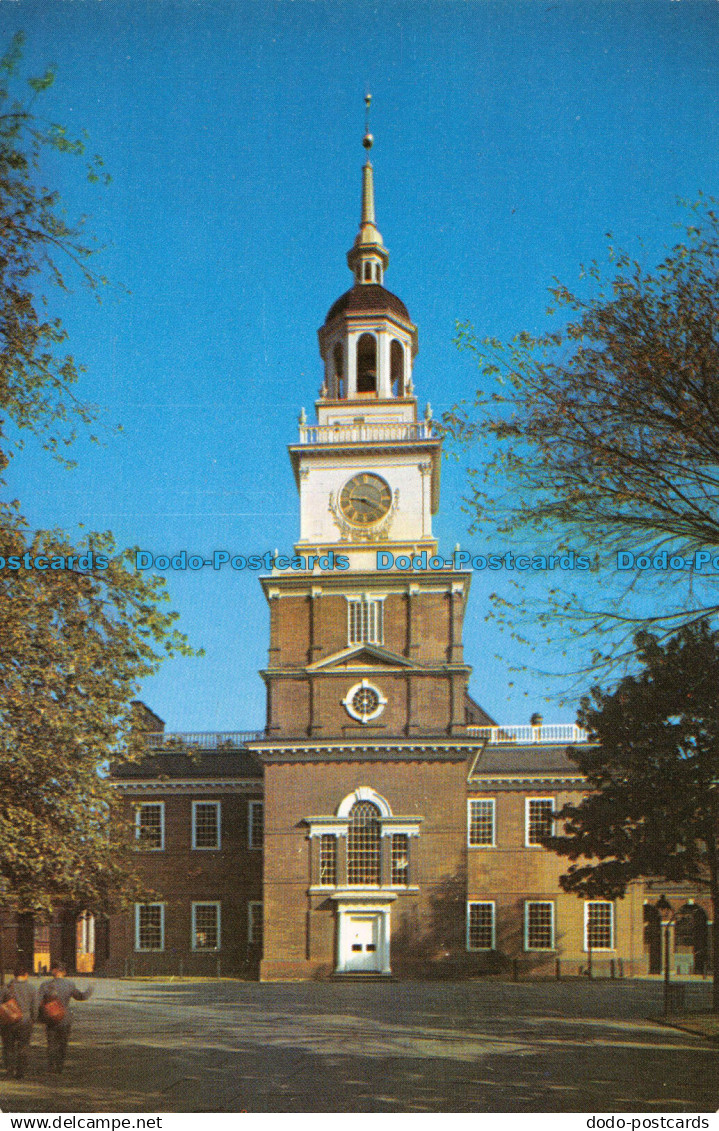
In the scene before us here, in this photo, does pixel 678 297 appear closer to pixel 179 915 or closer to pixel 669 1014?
pixel 669 1014

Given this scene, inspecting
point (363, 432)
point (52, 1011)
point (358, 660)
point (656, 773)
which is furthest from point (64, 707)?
point (363, 432)

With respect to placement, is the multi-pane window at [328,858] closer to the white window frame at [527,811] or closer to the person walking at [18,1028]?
the white window frame at [527,811]

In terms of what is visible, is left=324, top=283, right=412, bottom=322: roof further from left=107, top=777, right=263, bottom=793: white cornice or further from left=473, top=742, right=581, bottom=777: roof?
left=107, top=777, right=263, bottom=793: white cornice

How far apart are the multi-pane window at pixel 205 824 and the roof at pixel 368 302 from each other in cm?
1864

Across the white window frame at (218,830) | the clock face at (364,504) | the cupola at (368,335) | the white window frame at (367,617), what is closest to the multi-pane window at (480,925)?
the white window frame at (218,830)

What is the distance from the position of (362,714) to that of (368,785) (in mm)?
2320

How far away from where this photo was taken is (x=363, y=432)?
42.7 meters

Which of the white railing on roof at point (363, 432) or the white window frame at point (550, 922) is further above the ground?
the white railing on roof at point (363, 432)

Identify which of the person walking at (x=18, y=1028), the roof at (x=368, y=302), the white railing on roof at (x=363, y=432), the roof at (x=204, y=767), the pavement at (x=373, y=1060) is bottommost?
the pavement at (x=373, y=1060)

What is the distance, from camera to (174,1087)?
50.6 ft

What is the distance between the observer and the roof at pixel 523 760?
43188 millimetres

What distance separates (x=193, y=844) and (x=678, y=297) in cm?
3452

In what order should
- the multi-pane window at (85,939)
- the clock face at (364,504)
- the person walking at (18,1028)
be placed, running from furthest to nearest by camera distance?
the clock face at (364,504), the multi-pane window at (85,939), the person walking at (18,1028)
